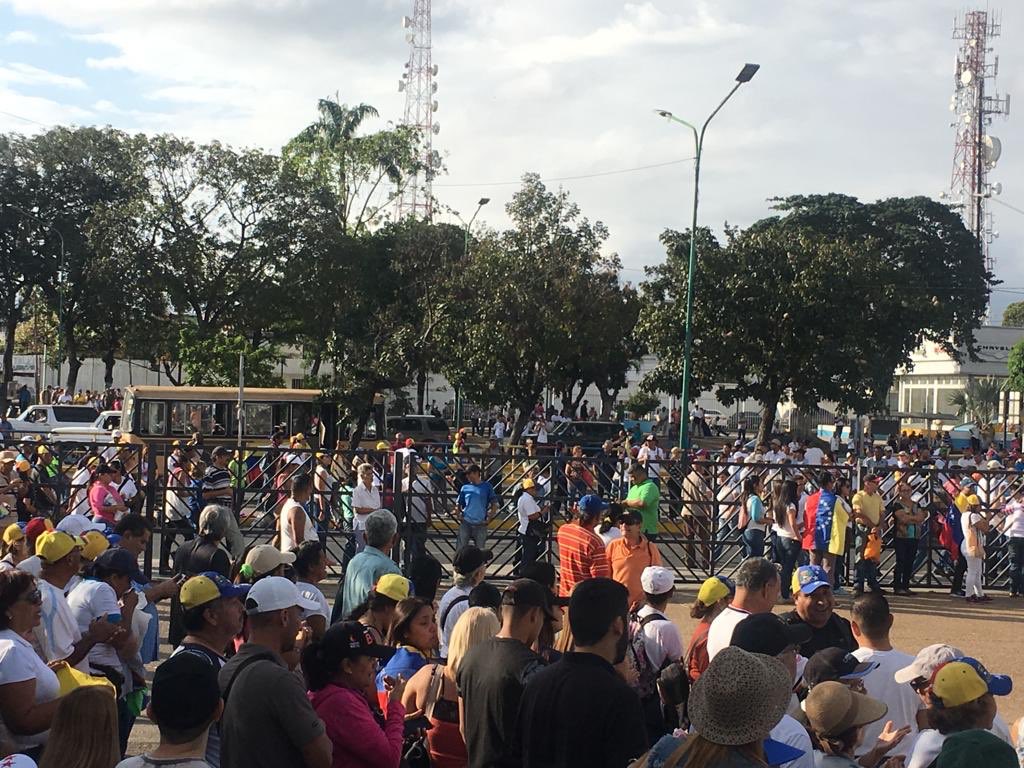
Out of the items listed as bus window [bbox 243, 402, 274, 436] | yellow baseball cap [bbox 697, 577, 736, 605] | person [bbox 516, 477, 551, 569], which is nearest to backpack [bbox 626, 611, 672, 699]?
yellow baseball cap [bbox 697, 577, 736, 605]

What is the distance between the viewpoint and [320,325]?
44.1m

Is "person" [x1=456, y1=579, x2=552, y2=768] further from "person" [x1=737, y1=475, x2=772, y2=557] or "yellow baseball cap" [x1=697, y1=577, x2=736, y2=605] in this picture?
"person" [x1=737, y1=475, x2=772, y2=557]

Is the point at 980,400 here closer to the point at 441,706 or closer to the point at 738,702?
the point at 441,706

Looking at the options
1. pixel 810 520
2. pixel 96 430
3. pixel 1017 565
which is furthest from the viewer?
pixel 96 430

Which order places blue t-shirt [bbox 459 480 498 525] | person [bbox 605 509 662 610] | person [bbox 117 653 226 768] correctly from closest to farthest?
person [bbox 117 653 226 768] < person [bbox 605 509 662 610] < blue t-shirt [bbox 459 480 498 525]

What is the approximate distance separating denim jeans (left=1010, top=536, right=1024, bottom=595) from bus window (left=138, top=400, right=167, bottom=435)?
20.3 m

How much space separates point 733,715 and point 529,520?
10.8m

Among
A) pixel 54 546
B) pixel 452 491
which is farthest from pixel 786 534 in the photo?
pixel 54 546

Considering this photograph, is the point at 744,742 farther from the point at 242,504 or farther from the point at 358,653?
the point at 242,504

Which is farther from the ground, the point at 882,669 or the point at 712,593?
the point at 712,593

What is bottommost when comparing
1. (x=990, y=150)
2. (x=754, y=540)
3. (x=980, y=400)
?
(x=754, y=540)

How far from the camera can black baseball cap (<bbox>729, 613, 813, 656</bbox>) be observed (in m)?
5.39

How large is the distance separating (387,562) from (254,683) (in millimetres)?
3126

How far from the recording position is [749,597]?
5.99m
